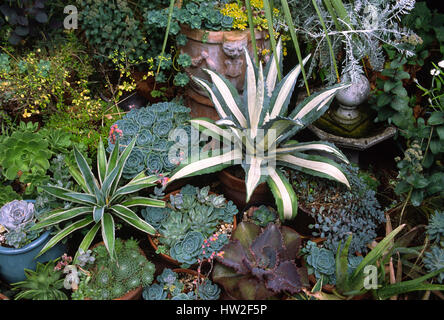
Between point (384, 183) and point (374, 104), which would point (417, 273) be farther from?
point (374, 104)

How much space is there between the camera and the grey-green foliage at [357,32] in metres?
2.00

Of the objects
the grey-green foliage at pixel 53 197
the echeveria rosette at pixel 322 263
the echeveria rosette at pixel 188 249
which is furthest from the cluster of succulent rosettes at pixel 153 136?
the echeveria rosette at pixel 322 263

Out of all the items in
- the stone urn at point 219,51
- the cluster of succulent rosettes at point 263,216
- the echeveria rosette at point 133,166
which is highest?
the stone urn at point 219,51

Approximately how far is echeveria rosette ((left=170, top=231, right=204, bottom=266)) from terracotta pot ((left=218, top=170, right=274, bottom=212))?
0.35m

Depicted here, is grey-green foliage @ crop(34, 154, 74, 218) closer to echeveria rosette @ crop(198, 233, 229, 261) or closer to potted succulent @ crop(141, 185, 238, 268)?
potted succulent @ crop(141, 185, 238, 268)

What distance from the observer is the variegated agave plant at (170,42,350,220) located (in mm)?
1778

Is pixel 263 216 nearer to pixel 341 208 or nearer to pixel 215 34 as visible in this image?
pixel 341 208

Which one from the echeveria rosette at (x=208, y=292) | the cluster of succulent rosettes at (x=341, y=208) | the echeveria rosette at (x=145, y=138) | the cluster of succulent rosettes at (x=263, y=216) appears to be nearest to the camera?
the echeveria rosette at (x=208, y=292)

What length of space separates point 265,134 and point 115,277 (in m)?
0.98

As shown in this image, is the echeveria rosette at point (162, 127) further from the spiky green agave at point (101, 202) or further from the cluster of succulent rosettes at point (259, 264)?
the cluster of succulent rosettes at point (259, 264)

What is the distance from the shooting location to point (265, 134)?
184cm

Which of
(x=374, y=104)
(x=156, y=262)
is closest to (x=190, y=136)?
(x=156, y=262)

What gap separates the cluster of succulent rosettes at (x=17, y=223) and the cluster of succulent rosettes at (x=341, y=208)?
1.33 metres

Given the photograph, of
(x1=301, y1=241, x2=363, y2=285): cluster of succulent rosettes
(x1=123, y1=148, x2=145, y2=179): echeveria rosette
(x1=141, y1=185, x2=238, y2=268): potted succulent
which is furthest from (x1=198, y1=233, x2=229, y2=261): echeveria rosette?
(x1=123, y1=148, x2=145, y2=179): echeveria rosette
